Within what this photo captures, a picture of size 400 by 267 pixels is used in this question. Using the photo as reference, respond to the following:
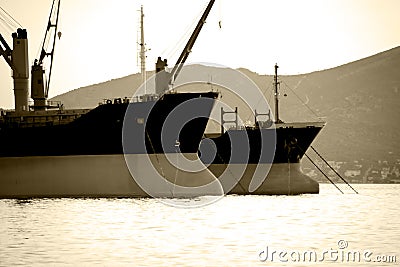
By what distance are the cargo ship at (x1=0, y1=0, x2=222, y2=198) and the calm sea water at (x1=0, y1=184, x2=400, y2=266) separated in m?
2.35

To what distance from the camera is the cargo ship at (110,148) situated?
59.7 meters

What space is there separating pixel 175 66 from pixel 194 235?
1186 inches

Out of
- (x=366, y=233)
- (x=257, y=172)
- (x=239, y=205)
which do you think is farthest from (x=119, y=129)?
(x=366, y=233)

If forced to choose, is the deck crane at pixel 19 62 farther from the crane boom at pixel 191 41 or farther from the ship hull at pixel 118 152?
the crane boom at pixel 191 41

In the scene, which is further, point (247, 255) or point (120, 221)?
point (120, 221)

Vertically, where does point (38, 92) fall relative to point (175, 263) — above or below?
above

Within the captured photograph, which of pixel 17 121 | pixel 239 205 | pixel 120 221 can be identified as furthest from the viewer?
pixel 17 121

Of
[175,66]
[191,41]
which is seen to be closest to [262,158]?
[175,66]

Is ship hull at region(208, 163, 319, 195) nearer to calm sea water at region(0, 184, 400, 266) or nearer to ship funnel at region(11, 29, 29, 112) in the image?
calm sea water at region(0, 184, 400, 266)

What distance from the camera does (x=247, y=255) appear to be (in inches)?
1211

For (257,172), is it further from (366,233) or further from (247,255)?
(247,255)

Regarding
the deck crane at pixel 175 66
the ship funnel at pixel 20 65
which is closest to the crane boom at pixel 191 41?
the deck crane at pixel 175 66

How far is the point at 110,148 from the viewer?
6131 cm

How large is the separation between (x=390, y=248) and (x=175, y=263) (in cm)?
869
